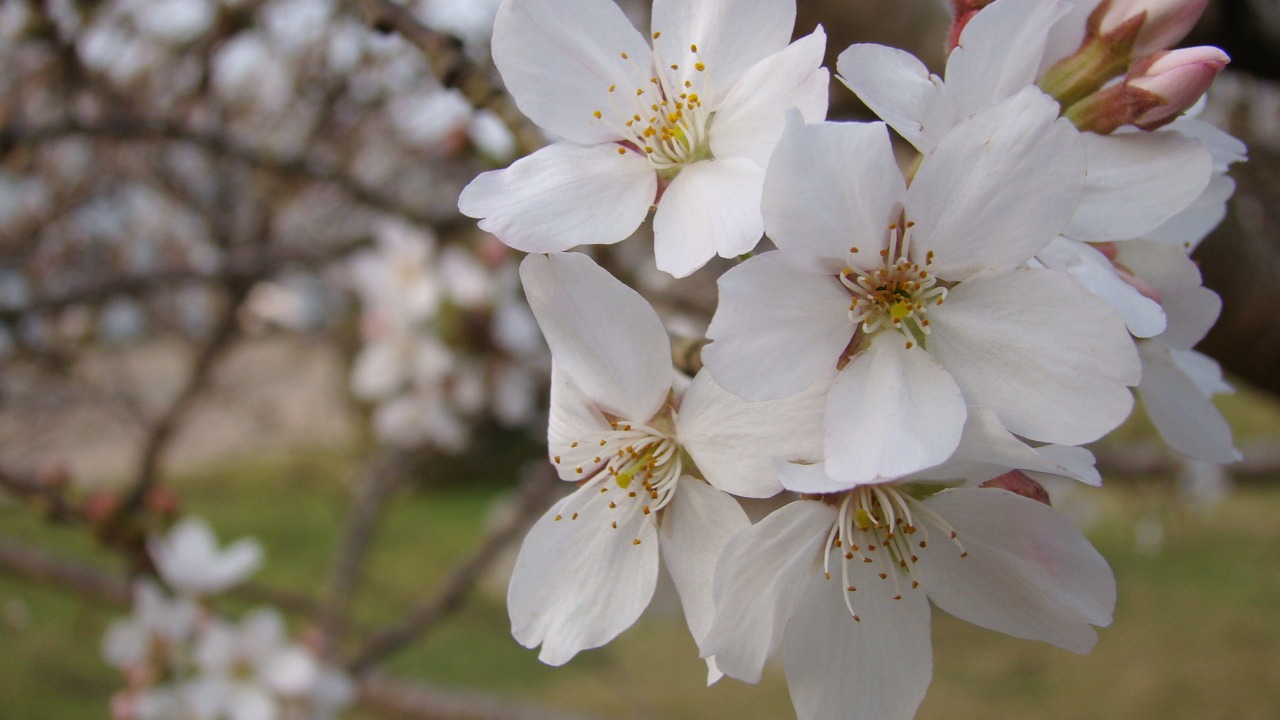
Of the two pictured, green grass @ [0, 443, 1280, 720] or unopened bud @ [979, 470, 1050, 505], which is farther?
green grass @ [0, 443, 1280, 720]

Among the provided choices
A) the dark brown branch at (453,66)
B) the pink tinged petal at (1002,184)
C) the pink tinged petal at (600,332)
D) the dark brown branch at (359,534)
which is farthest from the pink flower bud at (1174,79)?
the dark brown branch at (359,534)

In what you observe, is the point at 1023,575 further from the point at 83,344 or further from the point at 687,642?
the point at 687,642

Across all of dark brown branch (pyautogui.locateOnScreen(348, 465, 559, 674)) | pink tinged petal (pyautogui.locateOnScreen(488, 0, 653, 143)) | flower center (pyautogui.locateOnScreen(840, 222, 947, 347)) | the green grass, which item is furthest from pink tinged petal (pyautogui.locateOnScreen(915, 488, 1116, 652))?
the green grass

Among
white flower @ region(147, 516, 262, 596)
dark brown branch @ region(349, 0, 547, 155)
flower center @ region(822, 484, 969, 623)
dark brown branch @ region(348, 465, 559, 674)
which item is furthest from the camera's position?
dark brown branch @ region(348, 465, 559, 674)

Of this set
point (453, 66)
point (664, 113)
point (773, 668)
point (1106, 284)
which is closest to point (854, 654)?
point (1106, 284)

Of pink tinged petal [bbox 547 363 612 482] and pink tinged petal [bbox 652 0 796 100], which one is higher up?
pink tinged petal [bbox 652 0 796 100]

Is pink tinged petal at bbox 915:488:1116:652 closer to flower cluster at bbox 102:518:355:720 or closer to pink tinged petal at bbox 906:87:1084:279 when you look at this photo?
pink tinged petal at bbox 906:87:1084:279
